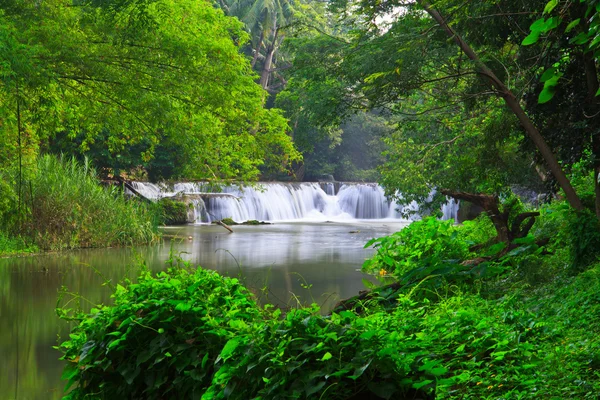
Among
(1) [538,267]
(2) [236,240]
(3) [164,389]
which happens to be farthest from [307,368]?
(2) [236,240]

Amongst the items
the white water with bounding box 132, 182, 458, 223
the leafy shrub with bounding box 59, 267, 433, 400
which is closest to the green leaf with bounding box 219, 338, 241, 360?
the leafy shrub with bounding box 59, 267, 433, 400

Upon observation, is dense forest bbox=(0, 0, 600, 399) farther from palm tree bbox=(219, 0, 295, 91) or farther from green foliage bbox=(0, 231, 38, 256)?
palm tree bbox=(219, 0, 295, 91)

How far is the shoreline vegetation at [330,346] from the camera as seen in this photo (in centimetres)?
305

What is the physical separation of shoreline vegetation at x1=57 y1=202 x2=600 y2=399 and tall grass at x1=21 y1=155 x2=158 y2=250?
9.98m

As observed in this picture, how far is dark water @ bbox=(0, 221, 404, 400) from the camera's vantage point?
5.93m

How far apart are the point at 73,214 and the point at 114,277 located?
3959 millimetres

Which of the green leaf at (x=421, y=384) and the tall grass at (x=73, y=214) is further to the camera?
the tall grass at (x=73, y=214)

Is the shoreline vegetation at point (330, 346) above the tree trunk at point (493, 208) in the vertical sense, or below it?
below

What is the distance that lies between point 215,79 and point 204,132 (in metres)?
1.37

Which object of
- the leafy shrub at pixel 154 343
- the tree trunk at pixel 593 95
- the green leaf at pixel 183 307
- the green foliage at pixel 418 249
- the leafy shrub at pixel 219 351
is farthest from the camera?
the green foliage at pixel 418 249

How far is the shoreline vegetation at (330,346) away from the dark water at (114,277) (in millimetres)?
535

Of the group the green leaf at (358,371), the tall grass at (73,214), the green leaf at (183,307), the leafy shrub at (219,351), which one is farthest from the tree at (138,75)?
the green leaf at (358,371)

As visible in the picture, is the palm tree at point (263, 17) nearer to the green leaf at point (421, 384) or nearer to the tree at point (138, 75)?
the tree at point (138, 75)

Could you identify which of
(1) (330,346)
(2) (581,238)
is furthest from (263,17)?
(1) (330,346)
